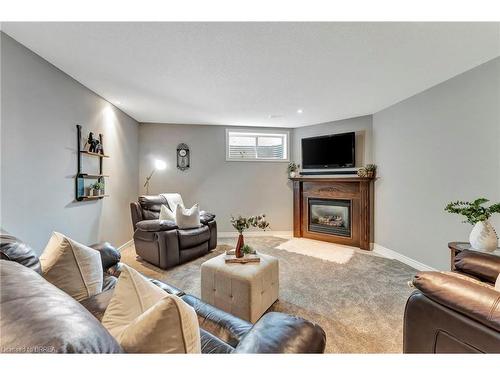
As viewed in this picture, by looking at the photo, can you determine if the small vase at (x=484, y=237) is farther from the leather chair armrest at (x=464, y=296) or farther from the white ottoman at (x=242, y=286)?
the white ottoman at (x=242, y=286)

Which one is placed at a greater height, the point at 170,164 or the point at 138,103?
the point at 138,103

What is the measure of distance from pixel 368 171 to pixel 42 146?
4350 millimetres

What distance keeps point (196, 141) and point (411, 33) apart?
12.2ft

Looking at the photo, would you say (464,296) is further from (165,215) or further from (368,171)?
(165,215)

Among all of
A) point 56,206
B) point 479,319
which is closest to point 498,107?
point 479,319

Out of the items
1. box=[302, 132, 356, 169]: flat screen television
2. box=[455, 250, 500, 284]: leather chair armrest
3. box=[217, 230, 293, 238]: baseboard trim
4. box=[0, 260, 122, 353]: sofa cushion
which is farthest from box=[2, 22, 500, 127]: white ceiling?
box=[217, 230, 293, 238]: baseboard trim

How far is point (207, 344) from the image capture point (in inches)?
34.2

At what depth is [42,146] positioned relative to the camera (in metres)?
2.03

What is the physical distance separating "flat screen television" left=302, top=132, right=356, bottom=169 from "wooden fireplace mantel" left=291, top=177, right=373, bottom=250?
0.96 feet

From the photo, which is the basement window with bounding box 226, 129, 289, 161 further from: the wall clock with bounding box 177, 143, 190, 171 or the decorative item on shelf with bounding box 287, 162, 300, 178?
the wall clock with bounding box 177, 143, 190, 171

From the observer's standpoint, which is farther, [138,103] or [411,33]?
[138,103]

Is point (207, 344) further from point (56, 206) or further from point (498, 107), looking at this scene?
point (498, 107)

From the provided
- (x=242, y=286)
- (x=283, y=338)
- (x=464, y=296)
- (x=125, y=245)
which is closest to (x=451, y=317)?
(x=464, y=296)

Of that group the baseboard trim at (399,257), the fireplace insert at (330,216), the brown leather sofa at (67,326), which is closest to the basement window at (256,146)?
the fireplace insert at (330,216)
